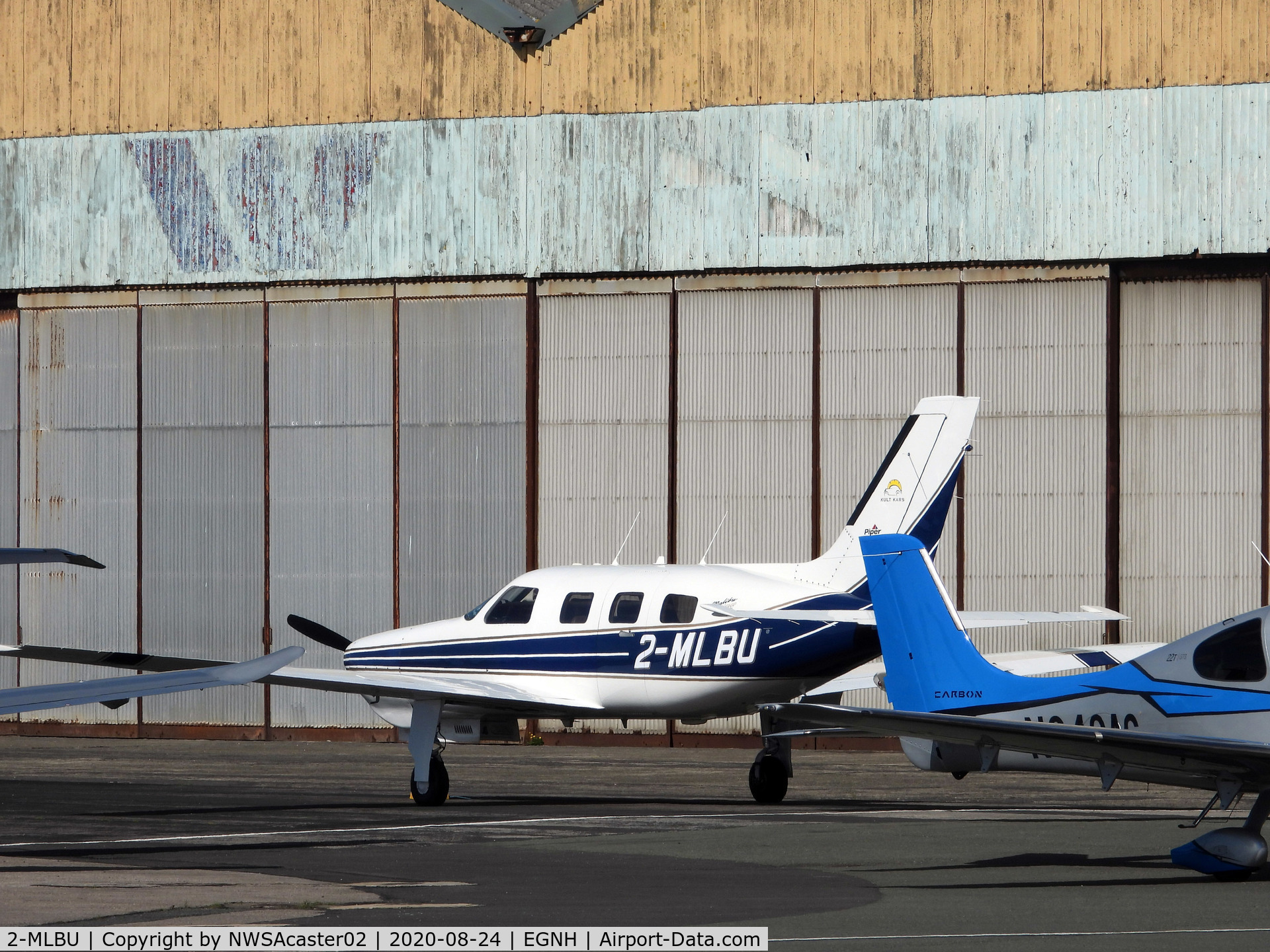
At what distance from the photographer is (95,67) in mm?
33938

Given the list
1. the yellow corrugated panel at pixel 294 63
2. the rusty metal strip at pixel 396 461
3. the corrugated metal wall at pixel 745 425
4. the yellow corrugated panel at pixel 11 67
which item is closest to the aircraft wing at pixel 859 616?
the corrugated metal wall at pixel 745 425

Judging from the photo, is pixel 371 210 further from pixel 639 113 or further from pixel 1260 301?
pixel 1260 301

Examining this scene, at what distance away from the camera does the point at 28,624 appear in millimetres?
34062

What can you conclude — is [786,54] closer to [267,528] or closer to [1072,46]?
[1072,46]

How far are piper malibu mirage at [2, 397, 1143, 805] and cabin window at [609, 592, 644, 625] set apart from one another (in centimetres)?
2

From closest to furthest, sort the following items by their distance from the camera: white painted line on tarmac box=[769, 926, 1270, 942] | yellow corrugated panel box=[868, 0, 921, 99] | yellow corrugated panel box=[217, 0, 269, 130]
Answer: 1. white painted line on tarmac box=[769, 926, 1270, 942]
2. yellow corrugated panel box=[868, 0, 921, 99]
3. yellow corrugated panel box=[217, 0, 269, 130]

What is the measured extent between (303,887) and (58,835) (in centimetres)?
488

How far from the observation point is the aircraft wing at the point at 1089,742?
1261cm

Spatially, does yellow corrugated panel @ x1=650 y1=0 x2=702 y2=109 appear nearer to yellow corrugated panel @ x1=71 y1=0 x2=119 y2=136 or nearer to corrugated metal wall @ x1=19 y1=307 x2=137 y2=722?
yellow corrugated panel @ x1=71 y1=0 x2=119 y2=136

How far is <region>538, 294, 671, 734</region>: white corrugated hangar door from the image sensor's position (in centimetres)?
3145

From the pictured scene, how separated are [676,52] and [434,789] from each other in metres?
15.2

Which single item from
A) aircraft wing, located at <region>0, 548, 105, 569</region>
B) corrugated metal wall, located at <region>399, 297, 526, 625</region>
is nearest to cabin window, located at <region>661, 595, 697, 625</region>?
aircraft wing, located at <region>0, 548, 105, 569</region>

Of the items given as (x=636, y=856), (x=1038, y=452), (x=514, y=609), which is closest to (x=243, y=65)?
(x=1038, y=452)

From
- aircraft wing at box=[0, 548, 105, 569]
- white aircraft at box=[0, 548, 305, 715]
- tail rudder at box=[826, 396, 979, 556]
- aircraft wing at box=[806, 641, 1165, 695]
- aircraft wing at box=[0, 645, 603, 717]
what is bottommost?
aircraft wing at box=[0, 645, 603, 717]
